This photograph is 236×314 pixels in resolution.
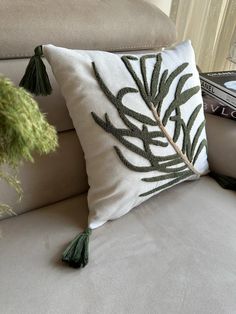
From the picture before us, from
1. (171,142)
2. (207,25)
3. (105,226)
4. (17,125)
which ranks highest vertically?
(17,125)

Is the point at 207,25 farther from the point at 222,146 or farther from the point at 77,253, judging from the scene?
the point at 77,253

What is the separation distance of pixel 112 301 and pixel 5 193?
1.16ft

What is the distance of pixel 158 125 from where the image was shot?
2.92 ft

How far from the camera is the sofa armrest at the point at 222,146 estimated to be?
41.3 inches

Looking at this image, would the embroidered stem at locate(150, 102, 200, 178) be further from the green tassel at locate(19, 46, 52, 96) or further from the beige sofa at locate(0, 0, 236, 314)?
the green tassel at locate(19, 46, 52, 96)

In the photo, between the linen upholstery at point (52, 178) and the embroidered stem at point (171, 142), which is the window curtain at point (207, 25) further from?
the linen upholstery at point (52, 178)

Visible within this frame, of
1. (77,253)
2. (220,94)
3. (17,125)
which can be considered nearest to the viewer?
(17,125)

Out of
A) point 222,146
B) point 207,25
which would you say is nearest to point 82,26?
point 222,146

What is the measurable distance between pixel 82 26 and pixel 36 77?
252mm

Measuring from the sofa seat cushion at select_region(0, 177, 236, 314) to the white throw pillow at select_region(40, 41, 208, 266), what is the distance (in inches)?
2.4

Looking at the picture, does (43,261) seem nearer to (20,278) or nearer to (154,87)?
(20,278)

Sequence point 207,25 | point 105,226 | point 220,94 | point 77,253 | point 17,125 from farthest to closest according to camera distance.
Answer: point 207,25 < point 220,94 < point 105,226 < point 77,253 < point 17,125

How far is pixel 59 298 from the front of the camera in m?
0.69

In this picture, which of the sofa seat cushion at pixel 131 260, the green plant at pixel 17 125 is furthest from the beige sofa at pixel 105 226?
the green plant at pixel 17 125
